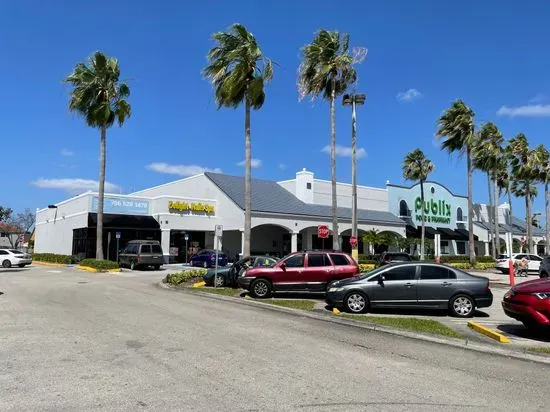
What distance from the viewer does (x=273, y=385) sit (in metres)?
6.32

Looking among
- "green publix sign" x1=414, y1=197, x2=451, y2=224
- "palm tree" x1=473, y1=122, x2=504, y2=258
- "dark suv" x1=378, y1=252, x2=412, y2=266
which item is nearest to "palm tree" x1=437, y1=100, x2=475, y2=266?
"palm tree" x1=473, y1=122, x2=504, y2=258

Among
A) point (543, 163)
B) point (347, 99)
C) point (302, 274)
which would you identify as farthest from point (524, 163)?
point (302, 274)

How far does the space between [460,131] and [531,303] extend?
36.9m

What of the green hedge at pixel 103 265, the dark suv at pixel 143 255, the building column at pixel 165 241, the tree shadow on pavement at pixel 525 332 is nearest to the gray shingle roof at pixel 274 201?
the building column at pixel 165 241

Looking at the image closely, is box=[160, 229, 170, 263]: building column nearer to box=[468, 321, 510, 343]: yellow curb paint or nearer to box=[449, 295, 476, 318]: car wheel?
box=[449, 295, 476, 318]: car wheel

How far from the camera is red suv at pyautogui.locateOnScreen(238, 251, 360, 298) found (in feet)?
55.2

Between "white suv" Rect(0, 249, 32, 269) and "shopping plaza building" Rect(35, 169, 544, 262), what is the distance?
4468mm

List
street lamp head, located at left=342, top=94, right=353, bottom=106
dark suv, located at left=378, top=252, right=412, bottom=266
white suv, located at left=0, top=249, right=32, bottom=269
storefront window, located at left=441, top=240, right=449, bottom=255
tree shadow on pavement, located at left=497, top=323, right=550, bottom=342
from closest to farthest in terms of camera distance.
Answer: tree shadow on pavement, located at left=497, top=323, right=550, bottom=342 → dark suv, located at left=378, top=252, right=412, bottom=266 → street lamp head, located at left=342, top=94, right=353, bottom=106 → white suv, located at left=0, top=249, right=32, bottom=269 → storefront window, located at left=441, top=240, right=449, bottom=255

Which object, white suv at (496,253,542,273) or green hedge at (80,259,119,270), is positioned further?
white suv at (496,253,542,273)

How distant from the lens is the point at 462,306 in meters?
13.6

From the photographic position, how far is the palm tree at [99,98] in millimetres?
32781

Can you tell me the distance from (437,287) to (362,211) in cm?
3655

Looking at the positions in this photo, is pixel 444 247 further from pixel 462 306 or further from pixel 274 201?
pixel 462 306

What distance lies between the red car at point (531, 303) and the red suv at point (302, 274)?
6.79 m
